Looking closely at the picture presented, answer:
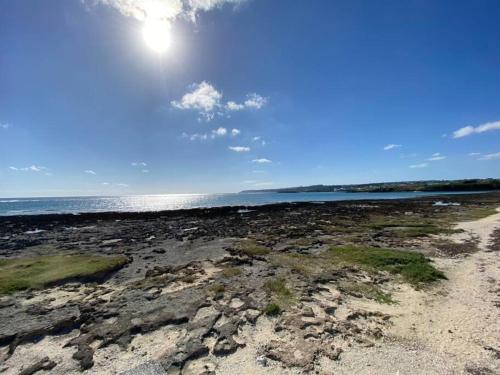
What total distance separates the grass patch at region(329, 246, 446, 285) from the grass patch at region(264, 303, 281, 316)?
23.3ft

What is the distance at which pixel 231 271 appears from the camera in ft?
49.8

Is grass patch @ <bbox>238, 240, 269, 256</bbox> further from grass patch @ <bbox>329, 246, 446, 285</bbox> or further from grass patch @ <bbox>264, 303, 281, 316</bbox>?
grass patch @ <bbox>264, 303, 281, 316</bbox>

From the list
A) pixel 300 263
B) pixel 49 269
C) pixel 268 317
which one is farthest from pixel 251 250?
pixel 49 269

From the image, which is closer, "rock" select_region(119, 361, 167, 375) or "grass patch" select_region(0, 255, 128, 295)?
"rock" select_region(119, 361, 167, 375)

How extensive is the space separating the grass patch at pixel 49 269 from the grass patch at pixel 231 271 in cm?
726

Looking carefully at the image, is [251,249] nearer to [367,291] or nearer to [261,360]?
[367,291]

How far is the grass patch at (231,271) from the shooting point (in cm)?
1473

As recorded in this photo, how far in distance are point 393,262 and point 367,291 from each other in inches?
194

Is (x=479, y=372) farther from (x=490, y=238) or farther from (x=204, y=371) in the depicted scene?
(x=490, y=238)

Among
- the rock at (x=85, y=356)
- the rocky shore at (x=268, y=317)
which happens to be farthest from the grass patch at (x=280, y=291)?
the rock at (x=85, y=356)

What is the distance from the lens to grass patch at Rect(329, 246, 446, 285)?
43.1 feet

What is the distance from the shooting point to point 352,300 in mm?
10875

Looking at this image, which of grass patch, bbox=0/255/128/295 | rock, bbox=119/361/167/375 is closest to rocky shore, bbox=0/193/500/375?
rock, bbox=119/361/167/375

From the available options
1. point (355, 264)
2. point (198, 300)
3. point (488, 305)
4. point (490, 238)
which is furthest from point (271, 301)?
point (490, 238)
